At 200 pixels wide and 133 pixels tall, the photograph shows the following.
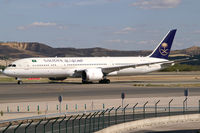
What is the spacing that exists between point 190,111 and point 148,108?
364 cm

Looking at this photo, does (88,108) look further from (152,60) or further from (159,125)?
(152,60)

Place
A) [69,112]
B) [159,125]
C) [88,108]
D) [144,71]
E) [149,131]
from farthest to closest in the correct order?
[144,71] < [88,108] < [69,112] < [159,125] < [149,131]

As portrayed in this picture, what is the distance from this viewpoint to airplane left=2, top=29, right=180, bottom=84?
66062 mm

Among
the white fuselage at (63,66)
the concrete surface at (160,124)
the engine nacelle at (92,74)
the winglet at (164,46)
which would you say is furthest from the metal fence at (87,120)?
the winglet at (164,46)

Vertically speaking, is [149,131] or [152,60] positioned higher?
[152,60]

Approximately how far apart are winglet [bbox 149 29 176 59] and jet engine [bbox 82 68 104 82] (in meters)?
14.0

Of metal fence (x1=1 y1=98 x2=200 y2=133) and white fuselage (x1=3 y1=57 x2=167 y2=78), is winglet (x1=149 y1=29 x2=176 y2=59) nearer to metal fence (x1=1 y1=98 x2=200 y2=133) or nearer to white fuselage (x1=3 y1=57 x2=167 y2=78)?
white fuselage (x1=3 y1=57 x2=167 y2=78)

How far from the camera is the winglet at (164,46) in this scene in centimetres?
7931

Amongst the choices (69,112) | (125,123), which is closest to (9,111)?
(69,112)

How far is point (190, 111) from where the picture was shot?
33781mm

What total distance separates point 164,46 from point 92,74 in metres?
17.9

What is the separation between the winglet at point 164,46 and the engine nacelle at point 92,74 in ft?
45.9

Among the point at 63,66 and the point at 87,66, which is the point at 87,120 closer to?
the point at 63,66

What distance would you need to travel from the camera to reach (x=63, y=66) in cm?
6819
